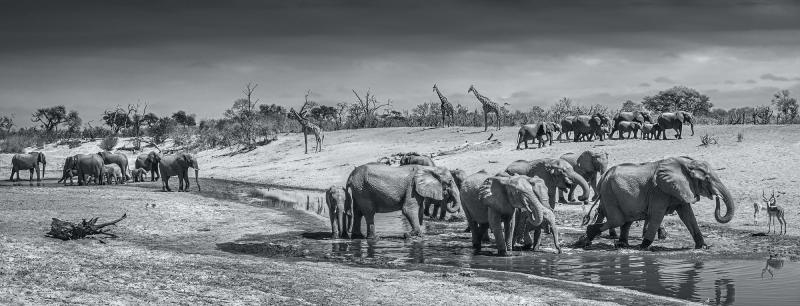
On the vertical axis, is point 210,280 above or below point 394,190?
below

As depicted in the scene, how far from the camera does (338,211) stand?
19188mm

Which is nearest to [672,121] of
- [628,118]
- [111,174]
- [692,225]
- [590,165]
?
[628,118]

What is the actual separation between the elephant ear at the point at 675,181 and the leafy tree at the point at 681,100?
56.5 m

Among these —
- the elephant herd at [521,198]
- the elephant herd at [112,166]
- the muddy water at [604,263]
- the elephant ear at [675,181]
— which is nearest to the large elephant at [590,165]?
the elephant herd at [521,198]

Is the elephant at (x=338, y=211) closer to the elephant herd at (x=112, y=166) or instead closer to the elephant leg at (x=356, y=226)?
the elephant leg at (x=356, y=226)

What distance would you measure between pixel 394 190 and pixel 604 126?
2452 centimetres

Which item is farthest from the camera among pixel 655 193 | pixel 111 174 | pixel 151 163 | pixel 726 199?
pixel 151 163

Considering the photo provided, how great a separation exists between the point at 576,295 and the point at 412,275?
9.11 feet

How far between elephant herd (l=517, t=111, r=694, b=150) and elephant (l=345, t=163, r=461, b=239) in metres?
19.6

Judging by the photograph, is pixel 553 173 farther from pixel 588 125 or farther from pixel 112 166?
pixel 112 166

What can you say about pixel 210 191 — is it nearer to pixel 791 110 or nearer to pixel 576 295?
pixel 576 295

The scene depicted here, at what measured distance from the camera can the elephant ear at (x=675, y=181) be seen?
16.5m

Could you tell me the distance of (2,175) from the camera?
153ft

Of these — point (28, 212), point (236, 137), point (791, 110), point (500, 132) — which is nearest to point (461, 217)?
point (28, 212)
